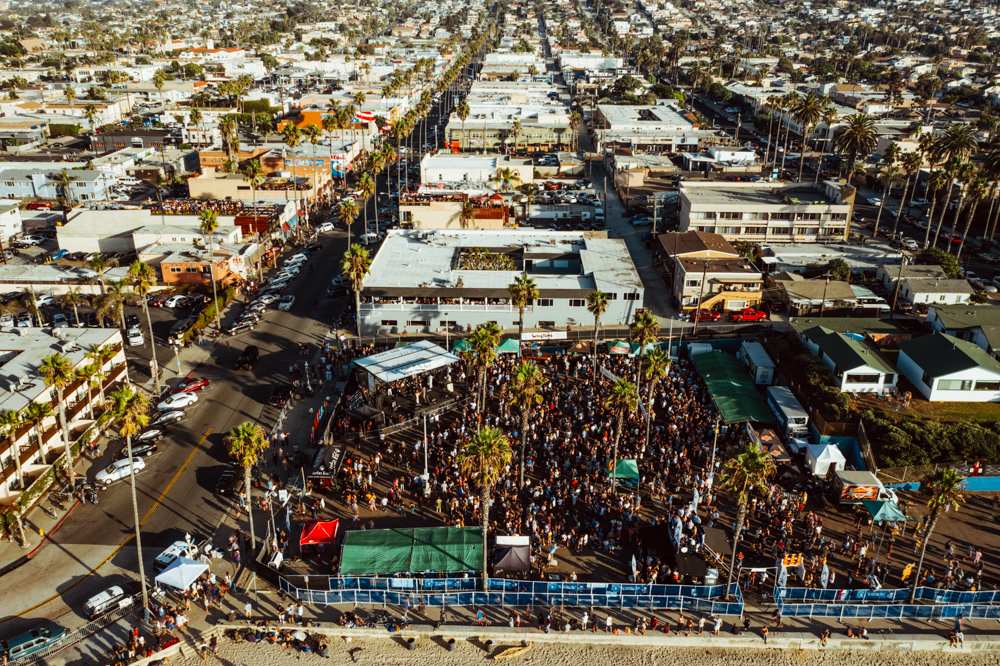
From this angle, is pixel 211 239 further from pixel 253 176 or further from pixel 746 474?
pixel 746 474

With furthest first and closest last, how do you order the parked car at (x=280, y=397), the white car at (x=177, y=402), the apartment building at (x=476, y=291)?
the apartment building at (x=476, y=291) → the parked car at (x=280, y=397) → the white car at (x=177, y=402)

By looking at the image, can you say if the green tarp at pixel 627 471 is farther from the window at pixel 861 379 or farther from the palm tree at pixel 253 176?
the palm tree at pixel 253 176

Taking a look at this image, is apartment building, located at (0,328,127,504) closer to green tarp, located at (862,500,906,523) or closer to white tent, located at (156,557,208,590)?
white tent, located at (156,557,208,590)

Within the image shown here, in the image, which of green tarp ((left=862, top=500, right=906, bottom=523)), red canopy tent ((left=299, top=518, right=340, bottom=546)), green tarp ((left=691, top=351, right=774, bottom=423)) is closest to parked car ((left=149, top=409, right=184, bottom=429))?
red canopy tent ((left=299, top=518, right=340, bottom=546))

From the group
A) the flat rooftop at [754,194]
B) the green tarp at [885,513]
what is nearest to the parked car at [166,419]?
the green tarp at [885,513]

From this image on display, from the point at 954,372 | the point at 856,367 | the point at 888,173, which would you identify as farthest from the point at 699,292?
the point at 888,173

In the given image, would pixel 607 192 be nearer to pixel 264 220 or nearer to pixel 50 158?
pixel 264 220
